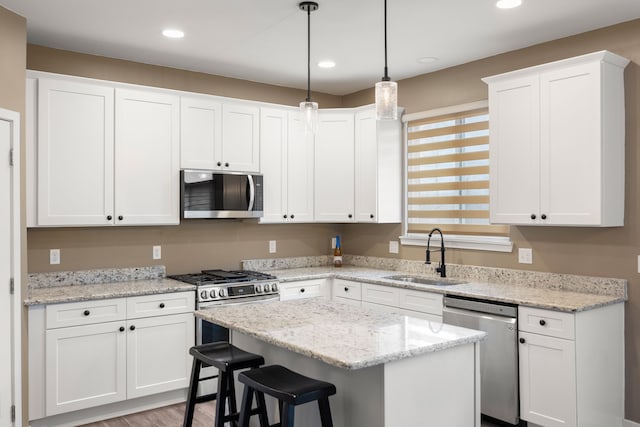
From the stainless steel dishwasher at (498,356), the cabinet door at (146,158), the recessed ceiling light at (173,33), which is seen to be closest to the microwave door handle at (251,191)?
the cabinet door at (146,158)

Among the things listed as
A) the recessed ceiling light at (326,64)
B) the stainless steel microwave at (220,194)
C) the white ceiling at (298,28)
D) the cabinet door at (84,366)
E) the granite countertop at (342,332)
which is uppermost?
the recessed ceiling light at (326,64)

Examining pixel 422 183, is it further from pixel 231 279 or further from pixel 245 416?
pixel 245 416

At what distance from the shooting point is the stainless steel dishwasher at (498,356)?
10.9 ft

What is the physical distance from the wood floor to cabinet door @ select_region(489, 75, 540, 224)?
1490 millimetres

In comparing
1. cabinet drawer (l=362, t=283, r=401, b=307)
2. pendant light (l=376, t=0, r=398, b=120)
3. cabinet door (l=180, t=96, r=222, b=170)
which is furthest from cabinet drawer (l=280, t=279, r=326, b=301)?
pendant light (l=376, t=0, r=398, b=120)

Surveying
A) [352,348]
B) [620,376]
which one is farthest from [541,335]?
[352,348]

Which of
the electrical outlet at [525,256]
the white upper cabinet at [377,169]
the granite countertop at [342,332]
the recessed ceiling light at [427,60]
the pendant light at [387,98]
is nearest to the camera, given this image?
the granite countertop at [342,332]

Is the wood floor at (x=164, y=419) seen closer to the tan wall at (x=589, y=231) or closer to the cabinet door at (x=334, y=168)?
the tan wall at (x=589, y=231)

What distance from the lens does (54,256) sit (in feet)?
12.9

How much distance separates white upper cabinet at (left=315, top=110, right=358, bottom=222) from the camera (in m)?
4.97

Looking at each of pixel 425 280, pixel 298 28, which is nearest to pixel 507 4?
pixel 298 28

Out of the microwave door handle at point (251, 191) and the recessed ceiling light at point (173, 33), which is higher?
the recessed ceiling light at point (173, 33)

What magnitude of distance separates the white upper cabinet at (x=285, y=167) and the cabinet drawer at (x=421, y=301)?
4.58 feet

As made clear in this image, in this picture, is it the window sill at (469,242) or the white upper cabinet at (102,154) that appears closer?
the white upper cabinet at (102,154)
